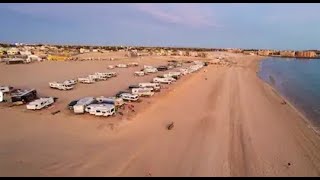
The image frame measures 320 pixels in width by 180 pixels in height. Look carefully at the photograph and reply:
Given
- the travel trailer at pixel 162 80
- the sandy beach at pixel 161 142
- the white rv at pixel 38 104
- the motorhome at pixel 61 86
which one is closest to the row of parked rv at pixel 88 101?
the white rv at pixel 38 104

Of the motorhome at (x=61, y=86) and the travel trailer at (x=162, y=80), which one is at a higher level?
the motorhome at (x=61, y=86)

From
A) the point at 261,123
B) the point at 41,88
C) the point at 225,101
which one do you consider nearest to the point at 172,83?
the point at 225,101

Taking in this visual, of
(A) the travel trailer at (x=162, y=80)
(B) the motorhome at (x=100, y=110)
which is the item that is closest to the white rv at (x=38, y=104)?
(B) the motorhome at (x=100, y=110)

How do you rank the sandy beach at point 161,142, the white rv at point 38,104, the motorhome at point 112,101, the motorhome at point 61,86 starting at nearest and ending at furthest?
the sandy beach at point 161,142
the white rv at point 38,104
the motorhome at point 112,101
the motorhome at point 61,86

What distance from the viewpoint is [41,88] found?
35.3 metres

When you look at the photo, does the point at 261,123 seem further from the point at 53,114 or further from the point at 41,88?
the point at 41,88

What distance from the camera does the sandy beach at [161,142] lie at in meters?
15.8

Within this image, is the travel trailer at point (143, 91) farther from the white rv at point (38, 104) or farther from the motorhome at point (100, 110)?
the white rv at point (38, 104)

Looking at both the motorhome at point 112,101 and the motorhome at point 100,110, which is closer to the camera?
the motorhome at point 100,110

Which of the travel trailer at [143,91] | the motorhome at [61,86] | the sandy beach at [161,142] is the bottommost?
the sandy beach at [161,142]

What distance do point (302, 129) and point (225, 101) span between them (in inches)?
348

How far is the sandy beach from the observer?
622 inches

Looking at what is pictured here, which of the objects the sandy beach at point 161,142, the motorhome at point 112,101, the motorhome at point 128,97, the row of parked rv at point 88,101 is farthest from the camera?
the motorhome at point 128,97

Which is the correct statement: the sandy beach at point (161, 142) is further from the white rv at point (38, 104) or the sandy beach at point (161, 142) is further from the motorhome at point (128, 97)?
the motorhome at point (128, 97)
